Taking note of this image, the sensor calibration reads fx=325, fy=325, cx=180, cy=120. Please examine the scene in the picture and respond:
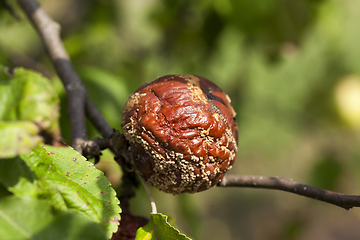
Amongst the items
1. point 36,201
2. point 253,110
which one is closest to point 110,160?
point 36,201

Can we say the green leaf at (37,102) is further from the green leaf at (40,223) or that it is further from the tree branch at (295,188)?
the tree branch at (295,188)

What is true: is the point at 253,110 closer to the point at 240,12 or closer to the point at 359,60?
the point at 240,12

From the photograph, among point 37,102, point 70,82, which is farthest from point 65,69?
point 37,102

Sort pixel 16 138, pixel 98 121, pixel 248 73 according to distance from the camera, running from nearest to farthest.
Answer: pixel 16 138 → pixel 98 121 → pixel 248 73

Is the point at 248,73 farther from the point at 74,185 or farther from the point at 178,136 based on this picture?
the point at 74,185

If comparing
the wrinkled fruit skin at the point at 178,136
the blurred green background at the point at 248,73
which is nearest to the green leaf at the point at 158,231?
the wrinkled fruit skin at the point at 178,136

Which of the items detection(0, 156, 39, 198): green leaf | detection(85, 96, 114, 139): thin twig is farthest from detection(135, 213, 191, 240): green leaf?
detection(85, 96, 114, 139): thin twig
